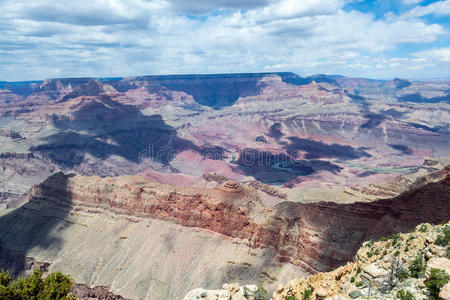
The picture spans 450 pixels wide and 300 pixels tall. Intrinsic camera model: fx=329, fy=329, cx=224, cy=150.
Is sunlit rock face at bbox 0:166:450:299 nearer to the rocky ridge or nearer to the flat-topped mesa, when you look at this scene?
the flat-topped mesa

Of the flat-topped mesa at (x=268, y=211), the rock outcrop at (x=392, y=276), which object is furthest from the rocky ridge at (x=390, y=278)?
the flat-topped mesa at (x=268, y=211)

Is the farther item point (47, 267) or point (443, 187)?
point (47, 267)

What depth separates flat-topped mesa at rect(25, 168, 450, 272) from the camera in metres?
56.9

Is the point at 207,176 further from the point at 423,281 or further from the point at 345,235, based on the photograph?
the point at 423,281

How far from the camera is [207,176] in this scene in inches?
6009

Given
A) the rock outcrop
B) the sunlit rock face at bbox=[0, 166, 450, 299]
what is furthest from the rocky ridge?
the sunlit rock face at bbox=[0, 166, 450, 299]

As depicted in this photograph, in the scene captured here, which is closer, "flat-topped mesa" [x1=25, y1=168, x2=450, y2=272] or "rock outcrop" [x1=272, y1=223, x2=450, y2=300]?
"rock outcrop" [x1=272, y1=223, x2=450, y2=300]

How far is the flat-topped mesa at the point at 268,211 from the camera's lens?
56938 mm

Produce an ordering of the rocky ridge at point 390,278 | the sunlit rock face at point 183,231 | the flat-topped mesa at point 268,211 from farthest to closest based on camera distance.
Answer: the sunlit rock face at point 183,231 → the flat-topped mesa at point 268,211 → the rocky ridge at point 390,278

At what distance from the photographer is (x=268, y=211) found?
240 feet

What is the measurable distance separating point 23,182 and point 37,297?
171m

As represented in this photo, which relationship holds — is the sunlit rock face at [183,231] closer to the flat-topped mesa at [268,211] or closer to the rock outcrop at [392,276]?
the flat-topped mesa at [268,211]

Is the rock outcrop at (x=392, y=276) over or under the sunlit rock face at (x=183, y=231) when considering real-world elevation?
over

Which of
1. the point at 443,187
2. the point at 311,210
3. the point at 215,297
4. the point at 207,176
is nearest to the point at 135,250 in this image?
the point at 311,210
